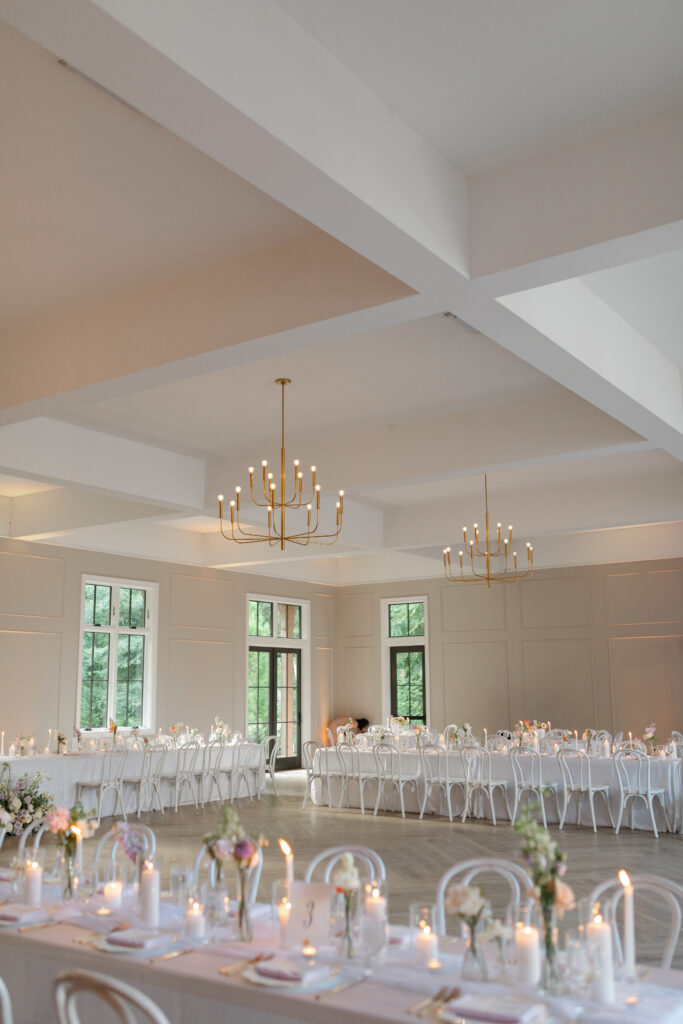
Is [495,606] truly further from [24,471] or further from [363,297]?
[363,297]

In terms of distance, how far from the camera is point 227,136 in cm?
289

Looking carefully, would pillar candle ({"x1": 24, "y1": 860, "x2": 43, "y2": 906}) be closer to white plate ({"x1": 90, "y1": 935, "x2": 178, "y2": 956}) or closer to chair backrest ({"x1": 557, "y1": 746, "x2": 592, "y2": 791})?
white plate ({"x1": 90, "y1": 935, "x2": 178, "y2": 956})

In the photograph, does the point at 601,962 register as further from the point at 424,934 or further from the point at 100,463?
the point at 100,463

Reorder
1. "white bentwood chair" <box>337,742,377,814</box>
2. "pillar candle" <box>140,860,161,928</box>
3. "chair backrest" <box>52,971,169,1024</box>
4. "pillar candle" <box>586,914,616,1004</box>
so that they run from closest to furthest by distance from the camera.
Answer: "chair backrest" <box>52,971,169,1024</box>
"pillar candle" <box>586,914,616,1004</box>
"pillar candle" <box>140,860,161,928</box>
"white bentwood chair" <box>337,742,377,814</box>

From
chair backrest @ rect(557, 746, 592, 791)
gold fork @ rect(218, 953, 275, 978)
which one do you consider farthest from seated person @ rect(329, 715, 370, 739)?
gold fork @ rect(218, 953, 275, 978)

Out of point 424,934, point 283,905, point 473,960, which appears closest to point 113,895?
point 283,905

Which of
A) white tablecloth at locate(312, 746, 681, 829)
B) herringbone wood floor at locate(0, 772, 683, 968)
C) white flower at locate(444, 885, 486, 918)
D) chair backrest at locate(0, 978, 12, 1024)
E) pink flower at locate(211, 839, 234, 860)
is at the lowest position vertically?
herringbone wood floor at locate(0, 772, 683, 968)

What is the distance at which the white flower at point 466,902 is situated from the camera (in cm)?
→ 290

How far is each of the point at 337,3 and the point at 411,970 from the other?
3.20m

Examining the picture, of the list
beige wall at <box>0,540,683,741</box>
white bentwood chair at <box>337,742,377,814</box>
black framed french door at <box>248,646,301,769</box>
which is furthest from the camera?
black framed french door at <box>248,646,301,769</box>

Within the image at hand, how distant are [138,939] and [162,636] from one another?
10288 mm

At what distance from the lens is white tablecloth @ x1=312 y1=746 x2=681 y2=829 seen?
31.7 feet

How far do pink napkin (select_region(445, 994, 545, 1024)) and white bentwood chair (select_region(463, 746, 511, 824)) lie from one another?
24.8 feet

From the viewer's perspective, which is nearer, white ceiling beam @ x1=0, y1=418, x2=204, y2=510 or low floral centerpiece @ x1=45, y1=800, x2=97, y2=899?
low floral centerpiece @ x1=45, y1=800, x2=97, y2=899
